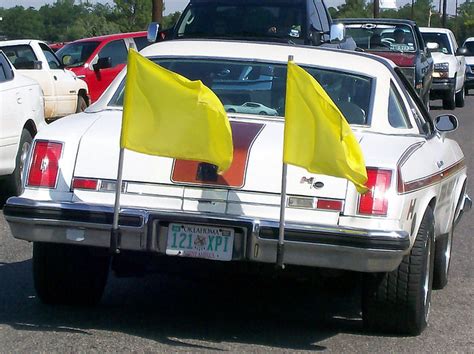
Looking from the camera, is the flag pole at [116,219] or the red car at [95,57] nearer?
the flag pole at [116,219]

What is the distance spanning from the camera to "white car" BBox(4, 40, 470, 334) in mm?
5512

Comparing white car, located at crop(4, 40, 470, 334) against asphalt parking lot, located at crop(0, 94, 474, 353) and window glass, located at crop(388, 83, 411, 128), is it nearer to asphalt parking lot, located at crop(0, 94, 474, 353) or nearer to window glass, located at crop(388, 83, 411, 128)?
window glass, located at crop(388, 83, 411, 128)

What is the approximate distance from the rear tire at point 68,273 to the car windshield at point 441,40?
19614 mm

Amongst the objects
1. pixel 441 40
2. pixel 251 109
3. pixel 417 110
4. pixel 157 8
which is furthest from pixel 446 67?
pixel 251 109

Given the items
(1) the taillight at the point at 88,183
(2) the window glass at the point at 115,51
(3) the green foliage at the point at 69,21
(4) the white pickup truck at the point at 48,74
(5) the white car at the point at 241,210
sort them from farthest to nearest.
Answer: (3) the green foliage at the point at 69,21 → (2) the window glass at the point at 115,51 → (4) the white pickup truck at the point at 48,74 → (1) the taillight at the point at 88,183 → (5) the white car at the point at 241,210

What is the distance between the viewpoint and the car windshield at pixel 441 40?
25.5 m

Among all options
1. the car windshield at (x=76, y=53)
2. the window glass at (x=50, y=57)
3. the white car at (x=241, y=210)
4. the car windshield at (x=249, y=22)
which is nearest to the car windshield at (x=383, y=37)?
the car windshield at (x=249, y=22)

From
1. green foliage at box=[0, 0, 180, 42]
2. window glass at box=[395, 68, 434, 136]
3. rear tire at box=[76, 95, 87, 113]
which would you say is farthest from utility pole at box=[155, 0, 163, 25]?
green foliage at box=[0, 0, 180, 42]

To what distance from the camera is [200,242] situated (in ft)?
18.4

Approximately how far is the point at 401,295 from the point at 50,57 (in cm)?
1299

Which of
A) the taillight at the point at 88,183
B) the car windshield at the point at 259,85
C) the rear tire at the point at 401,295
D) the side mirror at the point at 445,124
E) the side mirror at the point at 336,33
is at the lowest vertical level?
the rear tire at the point at 401,295

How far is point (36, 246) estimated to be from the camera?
6.20 m

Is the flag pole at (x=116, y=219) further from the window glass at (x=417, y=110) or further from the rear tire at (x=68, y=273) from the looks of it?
the window glass at (x=417, y=110)

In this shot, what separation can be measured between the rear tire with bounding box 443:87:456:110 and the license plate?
19276mm
